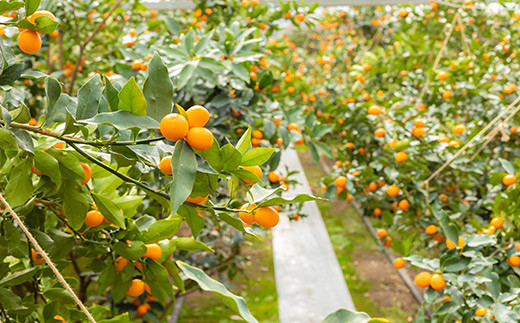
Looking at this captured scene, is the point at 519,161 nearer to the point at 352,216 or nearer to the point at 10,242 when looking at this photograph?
the point at 10,242

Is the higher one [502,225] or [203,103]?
[203,103]

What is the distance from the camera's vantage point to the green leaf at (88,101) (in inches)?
22.9

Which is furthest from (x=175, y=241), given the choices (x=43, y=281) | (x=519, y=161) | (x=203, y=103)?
(x=519, y=161)

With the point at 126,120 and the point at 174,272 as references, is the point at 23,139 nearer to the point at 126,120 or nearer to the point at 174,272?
the point at 126,120

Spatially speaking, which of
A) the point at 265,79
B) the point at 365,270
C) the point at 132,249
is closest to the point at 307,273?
the point at 365,270

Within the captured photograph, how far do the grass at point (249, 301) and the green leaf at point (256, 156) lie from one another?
75.4 inches

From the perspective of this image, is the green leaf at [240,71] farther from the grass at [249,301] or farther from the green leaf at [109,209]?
the grass at [249,301]

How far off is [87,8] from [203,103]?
82 centimetres

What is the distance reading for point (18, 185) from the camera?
2.06 ft

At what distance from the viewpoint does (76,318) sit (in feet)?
2.79

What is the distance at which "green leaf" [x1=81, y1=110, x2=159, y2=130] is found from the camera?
47 centimetres

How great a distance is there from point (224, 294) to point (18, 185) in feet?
1.22

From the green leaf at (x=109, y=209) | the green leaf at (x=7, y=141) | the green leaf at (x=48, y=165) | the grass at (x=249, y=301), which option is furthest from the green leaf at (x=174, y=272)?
the grass at (x=249, y=301)

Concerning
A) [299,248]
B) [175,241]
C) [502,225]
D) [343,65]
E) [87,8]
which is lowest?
[299,248]
